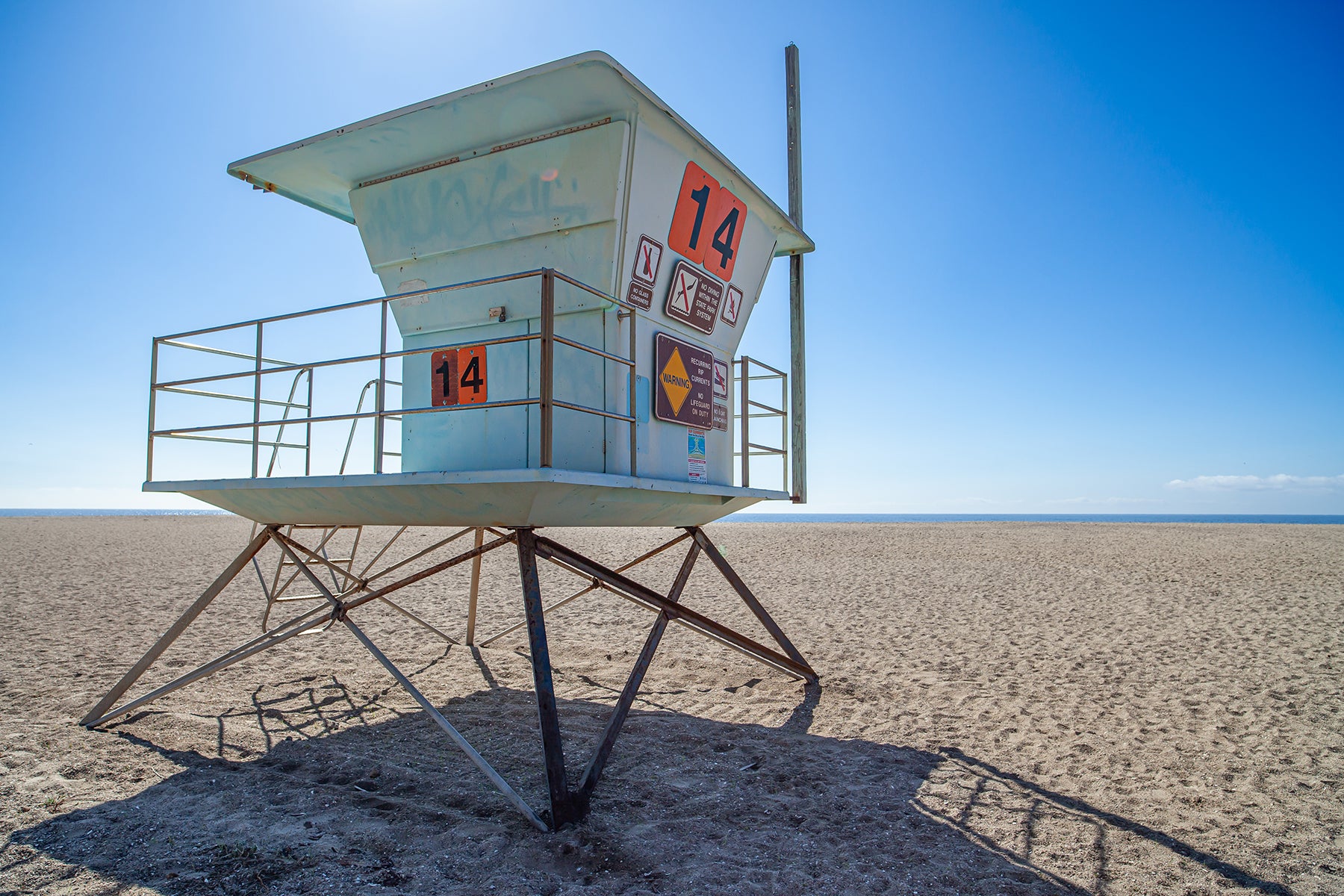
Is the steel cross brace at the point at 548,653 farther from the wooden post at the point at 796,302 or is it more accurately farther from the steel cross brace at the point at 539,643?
the wooden post at the point at 796,302

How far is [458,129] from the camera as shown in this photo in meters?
5.79

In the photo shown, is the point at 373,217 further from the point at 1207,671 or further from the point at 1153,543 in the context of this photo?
the point at 1153,543

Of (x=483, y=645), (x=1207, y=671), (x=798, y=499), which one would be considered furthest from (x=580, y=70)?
(x=1207, y=671)

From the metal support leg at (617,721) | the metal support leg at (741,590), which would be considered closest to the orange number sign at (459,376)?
the metal support leg at (617,721)

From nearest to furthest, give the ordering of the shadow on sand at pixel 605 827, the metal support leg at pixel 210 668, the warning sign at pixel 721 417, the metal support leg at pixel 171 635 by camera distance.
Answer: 1. the shadow on sand at pixel 605 827
2. the metal support leg at pixel 210 668
3. the metal support leg at pixel 171 635
4. the warning sign at pixel 721 417

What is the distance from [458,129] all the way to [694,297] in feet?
7.49

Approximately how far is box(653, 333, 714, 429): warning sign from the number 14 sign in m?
0.77

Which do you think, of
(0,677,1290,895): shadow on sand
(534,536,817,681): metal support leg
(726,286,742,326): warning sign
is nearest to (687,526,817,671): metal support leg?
(534,536,817,681): metal support leg

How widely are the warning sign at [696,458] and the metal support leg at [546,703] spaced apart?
5.94 ft

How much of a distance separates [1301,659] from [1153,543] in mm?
18700

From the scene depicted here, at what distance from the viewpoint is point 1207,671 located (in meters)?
9.06

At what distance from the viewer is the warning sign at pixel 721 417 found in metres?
6.98

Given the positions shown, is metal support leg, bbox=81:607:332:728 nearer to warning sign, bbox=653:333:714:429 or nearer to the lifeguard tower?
the lifeguard tower

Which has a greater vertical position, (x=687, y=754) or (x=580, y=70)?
(x=580, y=70)
